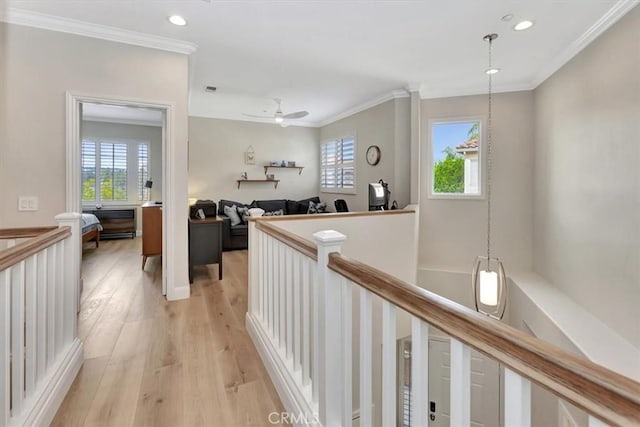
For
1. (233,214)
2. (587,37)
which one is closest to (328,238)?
(587,37)

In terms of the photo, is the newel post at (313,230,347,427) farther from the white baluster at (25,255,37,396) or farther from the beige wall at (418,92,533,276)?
the beige wall at (418,92,533,276)

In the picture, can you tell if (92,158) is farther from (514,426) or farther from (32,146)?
(514,426)

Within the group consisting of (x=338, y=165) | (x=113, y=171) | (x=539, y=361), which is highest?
(x=338, y=165)

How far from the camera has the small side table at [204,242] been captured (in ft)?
12.7

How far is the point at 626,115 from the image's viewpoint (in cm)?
259

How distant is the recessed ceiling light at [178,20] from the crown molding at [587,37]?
3755 mm

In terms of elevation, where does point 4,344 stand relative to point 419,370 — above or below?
below

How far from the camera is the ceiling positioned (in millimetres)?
2627

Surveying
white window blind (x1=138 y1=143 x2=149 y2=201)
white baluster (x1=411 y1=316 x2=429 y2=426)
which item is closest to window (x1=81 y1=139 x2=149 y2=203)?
white window blind (x1=138 y1=143 x2=149 y2=201)

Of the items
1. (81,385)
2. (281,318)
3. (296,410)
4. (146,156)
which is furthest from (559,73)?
(146,156)

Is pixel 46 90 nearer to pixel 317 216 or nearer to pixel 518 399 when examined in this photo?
pixel 317 216

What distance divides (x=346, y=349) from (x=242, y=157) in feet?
19.9

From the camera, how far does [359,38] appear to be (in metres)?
3.22

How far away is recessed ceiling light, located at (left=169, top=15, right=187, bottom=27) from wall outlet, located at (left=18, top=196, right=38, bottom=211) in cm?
208
